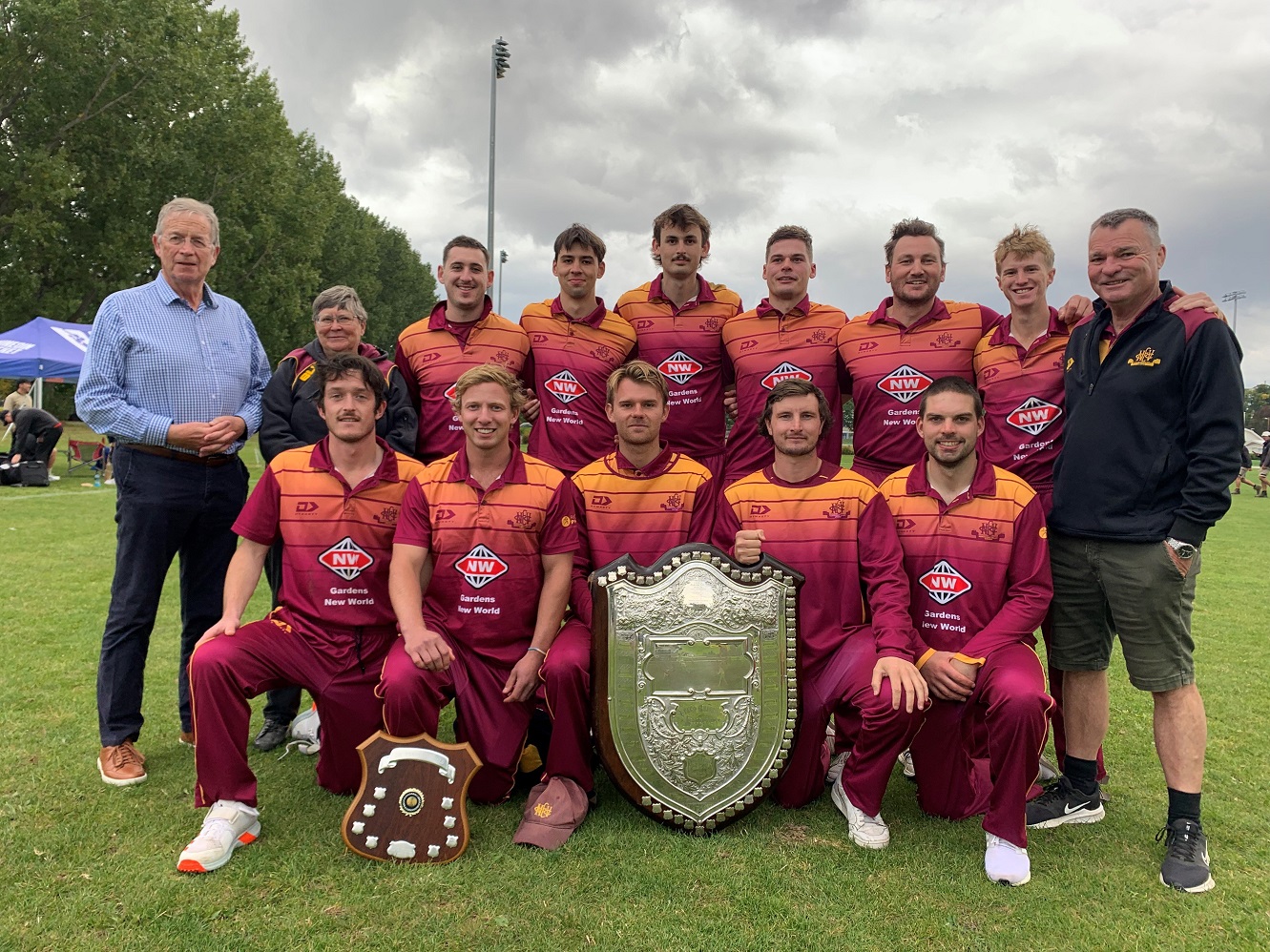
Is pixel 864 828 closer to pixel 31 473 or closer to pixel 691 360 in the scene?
pixel 691 360

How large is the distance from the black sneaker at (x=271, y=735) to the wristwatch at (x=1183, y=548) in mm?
4224

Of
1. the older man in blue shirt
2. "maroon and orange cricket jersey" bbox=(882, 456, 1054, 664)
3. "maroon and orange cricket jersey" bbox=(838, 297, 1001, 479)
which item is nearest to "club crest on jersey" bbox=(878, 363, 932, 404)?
"maroon and orange cricket jersey" bbox=(838, 297, 1001, 479)

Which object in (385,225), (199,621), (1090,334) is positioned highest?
(385,225)

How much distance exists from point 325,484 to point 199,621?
1126 mm

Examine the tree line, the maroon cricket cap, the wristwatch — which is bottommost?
the maroon cricket cap

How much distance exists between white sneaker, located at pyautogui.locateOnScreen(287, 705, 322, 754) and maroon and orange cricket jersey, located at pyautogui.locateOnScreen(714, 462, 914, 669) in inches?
90.6

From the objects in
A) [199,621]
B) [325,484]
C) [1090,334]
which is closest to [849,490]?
[1090,334]

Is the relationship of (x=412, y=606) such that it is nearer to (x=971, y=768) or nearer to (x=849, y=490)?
(x=849, y=490)

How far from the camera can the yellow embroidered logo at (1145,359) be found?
3238 millimetres

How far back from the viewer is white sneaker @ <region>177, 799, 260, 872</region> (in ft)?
9.39

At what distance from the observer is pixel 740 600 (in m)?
3.28

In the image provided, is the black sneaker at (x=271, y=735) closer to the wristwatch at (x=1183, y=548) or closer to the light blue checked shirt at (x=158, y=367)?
the light blue checked shirt at (x=158, y=367)

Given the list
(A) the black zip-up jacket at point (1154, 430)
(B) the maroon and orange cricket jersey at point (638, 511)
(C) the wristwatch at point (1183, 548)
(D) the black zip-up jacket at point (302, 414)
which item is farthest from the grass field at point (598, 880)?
(D) the black zip-up jacket at point (302, 414)

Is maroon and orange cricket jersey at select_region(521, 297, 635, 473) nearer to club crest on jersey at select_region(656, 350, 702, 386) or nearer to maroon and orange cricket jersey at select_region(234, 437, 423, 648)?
club crest on jersey at select_region(656, 350, 702, 386)
